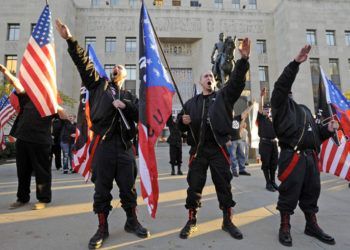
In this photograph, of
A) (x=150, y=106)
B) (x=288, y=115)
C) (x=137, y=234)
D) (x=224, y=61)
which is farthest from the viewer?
(x=224, y=61)

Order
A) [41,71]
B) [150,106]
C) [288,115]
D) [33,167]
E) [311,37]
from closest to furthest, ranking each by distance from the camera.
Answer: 1. [150,106]
2. [288,115]
3. [41,71]
4. [33,167]
5. [311,37]

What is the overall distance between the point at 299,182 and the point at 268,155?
9.58ft

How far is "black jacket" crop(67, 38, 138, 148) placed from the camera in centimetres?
347

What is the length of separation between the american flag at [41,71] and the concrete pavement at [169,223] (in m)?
1.63

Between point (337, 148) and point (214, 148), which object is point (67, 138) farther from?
point (337, 148)

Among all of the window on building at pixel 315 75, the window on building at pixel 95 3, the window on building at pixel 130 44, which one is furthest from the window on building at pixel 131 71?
the window on building at pixel 315 75

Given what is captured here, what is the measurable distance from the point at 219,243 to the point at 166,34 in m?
38.8

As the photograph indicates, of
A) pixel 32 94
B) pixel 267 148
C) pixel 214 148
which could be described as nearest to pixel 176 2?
pixel 267 148

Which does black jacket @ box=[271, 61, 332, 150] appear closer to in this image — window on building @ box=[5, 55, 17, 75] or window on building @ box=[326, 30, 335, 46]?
window on building @ box=[5, 55, 17, 75]

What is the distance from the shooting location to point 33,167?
4957mm

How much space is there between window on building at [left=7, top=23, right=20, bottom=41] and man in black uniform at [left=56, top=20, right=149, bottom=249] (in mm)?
39119

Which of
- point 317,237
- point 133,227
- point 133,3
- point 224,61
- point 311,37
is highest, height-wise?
point 133,3

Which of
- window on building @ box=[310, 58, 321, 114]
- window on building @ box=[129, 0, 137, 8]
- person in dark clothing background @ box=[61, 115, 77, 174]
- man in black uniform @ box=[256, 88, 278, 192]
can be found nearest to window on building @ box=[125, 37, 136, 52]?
window on building @ box=[129, 0, 137, 8]

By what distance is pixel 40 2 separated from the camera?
36.1 metres
